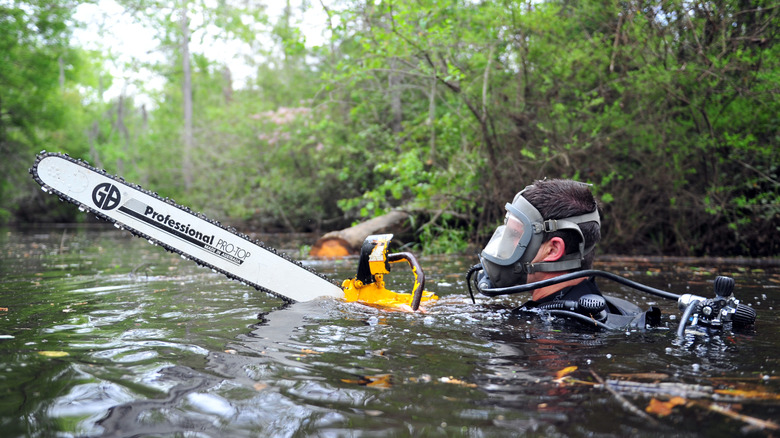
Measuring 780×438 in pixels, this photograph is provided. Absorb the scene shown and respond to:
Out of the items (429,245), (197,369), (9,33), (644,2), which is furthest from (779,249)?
(9,33)

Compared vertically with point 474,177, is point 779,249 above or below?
below

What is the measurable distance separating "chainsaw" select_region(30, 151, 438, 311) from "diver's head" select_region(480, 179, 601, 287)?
Answer: 1.98 ft

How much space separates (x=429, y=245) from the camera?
36.6 ft

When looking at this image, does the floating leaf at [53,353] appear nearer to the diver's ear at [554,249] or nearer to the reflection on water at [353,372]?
the reflection on water at [353,372]

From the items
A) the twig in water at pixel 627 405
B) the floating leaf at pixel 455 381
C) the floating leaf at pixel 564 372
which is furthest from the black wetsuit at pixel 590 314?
the floating leaf at pixel 455 381

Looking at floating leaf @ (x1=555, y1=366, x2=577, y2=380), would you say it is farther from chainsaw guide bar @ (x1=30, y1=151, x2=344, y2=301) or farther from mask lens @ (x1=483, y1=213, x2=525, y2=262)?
chainsaw guide bar @ (x1=30, y1=151, x2=344, y2=301)

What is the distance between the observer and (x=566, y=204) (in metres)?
3.71

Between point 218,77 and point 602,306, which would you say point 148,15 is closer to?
point 218,77

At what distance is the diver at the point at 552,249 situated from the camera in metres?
3.69

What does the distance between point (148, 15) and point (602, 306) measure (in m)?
29.5

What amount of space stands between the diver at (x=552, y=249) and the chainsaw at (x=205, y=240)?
2.03ft

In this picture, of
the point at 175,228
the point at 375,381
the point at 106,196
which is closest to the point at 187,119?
the point at 106,196

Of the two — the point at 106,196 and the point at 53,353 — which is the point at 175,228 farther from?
the point at 53,353

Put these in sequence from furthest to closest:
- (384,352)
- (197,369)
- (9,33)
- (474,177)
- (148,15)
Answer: (148,15) < (9,33) < (474,177) < (384,352) < (197,369)
